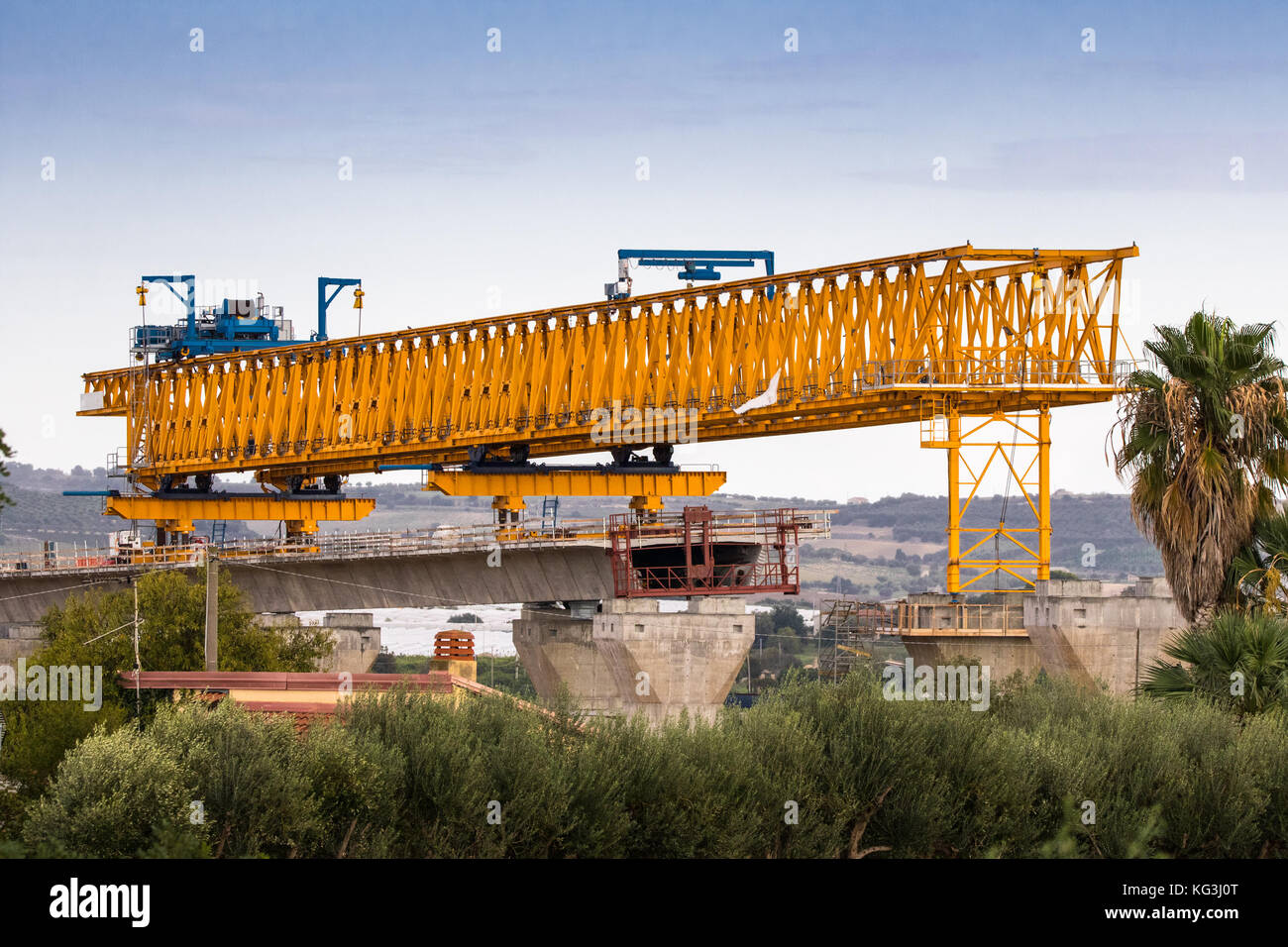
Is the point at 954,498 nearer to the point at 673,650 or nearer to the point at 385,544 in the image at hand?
the point at 673,650

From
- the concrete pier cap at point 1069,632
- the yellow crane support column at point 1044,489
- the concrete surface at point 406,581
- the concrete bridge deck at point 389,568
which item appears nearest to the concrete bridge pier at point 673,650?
the concrete bridge deck at point 389,568

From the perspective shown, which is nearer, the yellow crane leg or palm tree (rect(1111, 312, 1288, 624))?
palm tree (rect(1111, 312, 1288, 624))

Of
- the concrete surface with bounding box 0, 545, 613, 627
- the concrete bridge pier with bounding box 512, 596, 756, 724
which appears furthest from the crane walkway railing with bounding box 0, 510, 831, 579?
the concrete bridge pier with bounding box 512, 596, 756, 724

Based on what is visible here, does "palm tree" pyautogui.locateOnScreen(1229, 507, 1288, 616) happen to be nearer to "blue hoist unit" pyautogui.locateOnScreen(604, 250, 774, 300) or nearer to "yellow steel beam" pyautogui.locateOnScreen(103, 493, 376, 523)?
"blue hoist unit" pyautogui.locateOnScreen(604, 250, 774, 300)

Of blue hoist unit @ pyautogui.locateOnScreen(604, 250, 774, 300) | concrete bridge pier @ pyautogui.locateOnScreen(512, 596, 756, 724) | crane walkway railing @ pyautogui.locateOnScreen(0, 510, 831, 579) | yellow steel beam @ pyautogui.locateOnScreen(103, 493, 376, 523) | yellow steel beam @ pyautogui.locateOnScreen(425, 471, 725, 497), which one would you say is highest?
blue hoist unit @ pyautogui.locateOnScreen(604, 250, 774, 300)

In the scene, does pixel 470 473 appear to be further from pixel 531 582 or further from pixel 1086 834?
pixel 1086 834

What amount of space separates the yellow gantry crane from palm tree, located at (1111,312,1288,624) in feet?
40.8

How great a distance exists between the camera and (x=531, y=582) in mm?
57969

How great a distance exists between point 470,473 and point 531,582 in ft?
26.5

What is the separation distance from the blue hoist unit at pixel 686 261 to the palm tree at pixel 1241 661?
31189 mm

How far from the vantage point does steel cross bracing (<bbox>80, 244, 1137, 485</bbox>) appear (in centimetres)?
5228

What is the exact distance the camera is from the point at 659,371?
58.6 meters

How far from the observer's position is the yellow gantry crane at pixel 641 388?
2057 inches
